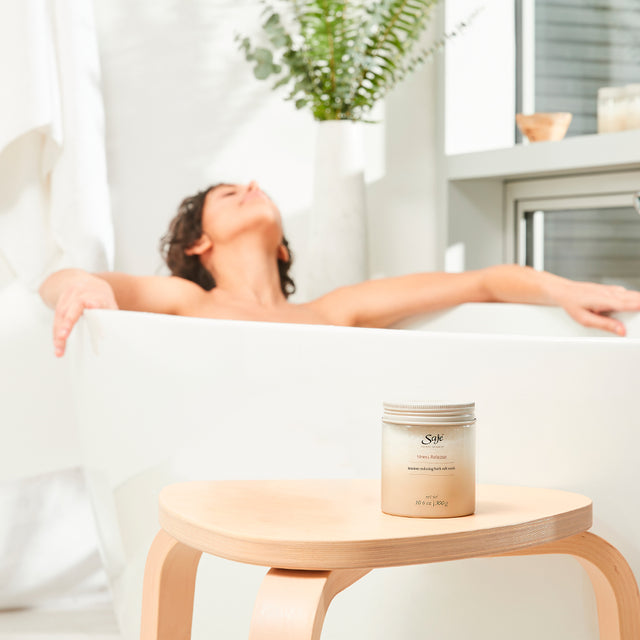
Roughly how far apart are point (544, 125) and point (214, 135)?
81 centimetres

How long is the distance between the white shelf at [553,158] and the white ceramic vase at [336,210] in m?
0.36

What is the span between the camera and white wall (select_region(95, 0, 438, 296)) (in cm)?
218

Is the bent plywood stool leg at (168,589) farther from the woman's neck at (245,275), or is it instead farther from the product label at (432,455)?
the woman's neck at (245,275)

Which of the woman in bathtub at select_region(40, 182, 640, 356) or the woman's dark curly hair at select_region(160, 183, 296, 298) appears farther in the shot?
the woman's dark curly hair at select_region(160, 183, 296, 298)

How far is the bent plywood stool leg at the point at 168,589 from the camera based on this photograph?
0.92 metres

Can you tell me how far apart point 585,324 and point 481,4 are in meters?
1.23

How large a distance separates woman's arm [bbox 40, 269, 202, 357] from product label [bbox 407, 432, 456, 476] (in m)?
0.62

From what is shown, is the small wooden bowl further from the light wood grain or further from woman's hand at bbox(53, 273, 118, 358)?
the light wood grain

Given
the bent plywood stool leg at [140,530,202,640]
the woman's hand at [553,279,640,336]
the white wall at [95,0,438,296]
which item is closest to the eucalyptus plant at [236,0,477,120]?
the white wall at [95,0,438,296]

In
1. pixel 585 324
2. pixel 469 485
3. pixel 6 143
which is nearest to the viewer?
pixel 469 485

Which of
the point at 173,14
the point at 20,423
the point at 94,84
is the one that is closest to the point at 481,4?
the point at 173,14

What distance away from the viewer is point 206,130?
227 centimetres

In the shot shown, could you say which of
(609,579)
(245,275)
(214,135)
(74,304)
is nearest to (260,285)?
(245,275)

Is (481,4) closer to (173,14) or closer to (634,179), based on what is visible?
(634,179)
